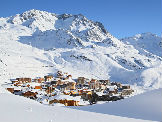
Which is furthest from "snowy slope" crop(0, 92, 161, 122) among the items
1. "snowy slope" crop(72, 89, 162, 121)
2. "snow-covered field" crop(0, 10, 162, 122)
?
"snowy slope" crop(72, 89, 162, 121)

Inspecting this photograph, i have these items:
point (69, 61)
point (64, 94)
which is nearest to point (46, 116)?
point (64, 94)

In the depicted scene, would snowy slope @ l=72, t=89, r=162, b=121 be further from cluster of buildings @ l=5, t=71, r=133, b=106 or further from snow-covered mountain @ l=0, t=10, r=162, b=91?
snow-covered mountain @ l=0, t=10, r=162, b=91

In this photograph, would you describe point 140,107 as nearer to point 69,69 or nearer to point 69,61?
point 69,69

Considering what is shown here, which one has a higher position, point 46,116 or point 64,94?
point 64,94

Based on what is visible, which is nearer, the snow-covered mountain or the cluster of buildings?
the cluster of buildings

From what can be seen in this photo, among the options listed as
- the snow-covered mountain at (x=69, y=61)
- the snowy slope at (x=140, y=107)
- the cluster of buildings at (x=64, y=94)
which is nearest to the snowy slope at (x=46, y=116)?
the snowy slope at (x=140, y=107)

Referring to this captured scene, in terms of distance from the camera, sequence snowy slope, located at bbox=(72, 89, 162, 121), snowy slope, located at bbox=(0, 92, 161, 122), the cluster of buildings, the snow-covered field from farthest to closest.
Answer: the cluster of buildings
snowy slope, located at bbox=(72, 89, 162, 121)
the snow-covered field
snowy slope, located at bbox=(0, 92, 161, 122)

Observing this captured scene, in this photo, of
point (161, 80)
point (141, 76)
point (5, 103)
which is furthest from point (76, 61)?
point (5, 103)

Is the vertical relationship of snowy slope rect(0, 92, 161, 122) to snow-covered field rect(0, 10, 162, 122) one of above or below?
below

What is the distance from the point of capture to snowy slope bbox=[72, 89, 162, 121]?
7203mm

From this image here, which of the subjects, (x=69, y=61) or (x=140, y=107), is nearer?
(x=140, y=107)

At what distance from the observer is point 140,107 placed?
25.7ft

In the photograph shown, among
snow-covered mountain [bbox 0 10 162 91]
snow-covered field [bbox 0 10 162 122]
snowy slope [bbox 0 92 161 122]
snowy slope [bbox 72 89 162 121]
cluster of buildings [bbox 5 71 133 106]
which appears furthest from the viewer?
snow-covered mountain [bbox 0 10 162 91]

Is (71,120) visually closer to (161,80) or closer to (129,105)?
(129,105)
